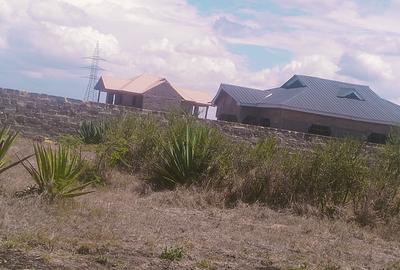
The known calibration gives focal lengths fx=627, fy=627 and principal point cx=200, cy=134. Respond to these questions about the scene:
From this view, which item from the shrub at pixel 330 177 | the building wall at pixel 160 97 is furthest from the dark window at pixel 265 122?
the shrub at pixel 330 177

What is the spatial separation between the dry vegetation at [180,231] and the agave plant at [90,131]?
691 centimetres

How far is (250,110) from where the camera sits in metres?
38.2

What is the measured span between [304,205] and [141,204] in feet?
11.4

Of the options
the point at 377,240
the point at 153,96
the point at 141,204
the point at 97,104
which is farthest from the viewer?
the point at 153,96

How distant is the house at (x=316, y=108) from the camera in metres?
33.7

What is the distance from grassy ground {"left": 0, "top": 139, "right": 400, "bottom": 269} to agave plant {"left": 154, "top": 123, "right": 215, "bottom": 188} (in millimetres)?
872

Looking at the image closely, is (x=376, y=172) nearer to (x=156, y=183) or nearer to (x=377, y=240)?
(x=377, y=240)

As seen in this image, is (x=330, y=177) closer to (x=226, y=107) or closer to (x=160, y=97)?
(x=226, y=107)

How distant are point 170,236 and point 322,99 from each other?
27.7m

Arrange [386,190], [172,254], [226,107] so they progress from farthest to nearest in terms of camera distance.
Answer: [226,107], [386,190], [172,254]

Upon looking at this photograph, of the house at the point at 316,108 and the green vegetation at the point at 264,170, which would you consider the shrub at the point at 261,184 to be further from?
the house at the point at 316,108

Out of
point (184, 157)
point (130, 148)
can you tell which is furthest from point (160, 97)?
Result: point (184, 157)

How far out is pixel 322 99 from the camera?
1406 inches

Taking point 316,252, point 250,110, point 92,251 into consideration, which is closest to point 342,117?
point 250,110
